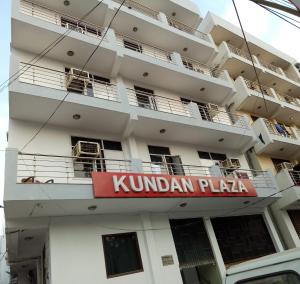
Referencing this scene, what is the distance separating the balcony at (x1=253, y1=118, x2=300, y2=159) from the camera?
16094 mm

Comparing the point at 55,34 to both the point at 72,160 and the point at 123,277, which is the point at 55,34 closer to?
the point at 72,160

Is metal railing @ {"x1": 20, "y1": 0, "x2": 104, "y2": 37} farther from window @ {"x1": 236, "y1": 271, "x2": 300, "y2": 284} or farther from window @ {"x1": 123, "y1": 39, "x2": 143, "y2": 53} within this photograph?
window @ {"x1": 236, "y1": 271, "x2": 300, "y2": 284}

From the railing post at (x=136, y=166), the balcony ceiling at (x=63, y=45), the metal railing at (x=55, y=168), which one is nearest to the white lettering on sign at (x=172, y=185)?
the railing post at (x=136, y=166)

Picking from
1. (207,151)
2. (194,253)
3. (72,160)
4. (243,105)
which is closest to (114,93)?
(72,160)

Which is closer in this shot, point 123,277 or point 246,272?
point 246,272

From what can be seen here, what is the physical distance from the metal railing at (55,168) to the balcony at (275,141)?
928 cm

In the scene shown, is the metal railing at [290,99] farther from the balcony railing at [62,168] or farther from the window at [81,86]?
the window at [81,86]

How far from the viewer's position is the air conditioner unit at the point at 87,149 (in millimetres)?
9536

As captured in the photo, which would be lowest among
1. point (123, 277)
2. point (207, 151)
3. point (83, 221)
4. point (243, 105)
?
point (123, 277)

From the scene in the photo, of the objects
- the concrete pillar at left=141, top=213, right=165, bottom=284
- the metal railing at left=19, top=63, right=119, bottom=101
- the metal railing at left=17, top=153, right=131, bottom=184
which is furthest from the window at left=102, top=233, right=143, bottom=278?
the metal railing at left=19, top=63, right=119, bottom=101

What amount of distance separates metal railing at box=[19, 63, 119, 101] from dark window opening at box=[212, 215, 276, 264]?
22.4 ft

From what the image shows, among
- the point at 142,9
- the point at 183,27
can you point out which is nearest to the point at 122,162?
the point at 142,9

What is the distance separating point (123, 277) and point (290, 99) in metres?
19.7

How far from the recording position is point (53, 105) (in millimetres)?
9742
